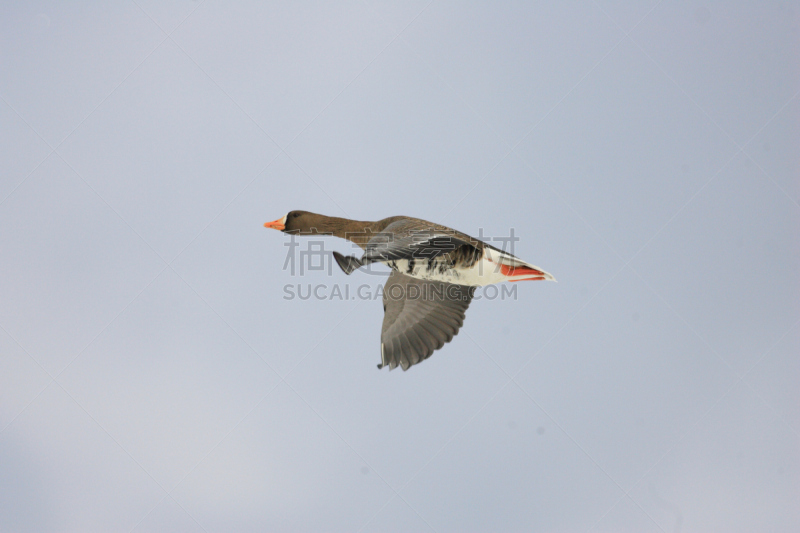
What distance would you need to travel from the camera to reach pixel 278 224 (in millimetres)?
8570

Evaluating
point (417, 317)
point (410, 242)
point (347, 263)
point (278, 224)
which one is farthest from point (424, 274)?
point (278, 224)

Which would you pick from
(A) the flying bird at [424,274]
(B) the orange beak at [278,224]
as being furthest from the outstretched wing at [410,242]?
(B) the orange beak at [278,224]

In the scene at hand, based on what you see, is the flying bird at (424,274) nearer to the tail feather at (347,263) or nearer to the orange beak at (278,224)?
the orange beak at (278,224)

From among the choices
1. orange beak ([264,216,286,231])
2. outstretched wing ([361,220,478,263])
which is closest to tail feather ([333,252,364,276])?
outstretched wing ([361,220,478,263])

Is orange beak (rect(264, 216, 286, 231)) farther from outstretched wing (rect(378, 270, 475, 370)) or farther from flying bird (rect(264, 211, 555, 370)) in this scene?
outstretched wing (rect(378, 270, 475, 370))

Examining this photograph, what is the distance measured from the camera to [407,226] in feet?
23.1

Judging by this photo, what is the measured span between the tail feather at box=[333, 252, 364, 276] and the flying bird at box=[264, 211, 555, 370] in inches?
32.8

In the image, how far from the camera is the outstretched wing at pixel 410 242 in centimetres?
573

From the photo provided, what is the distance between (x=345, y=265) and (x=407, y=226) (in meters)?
1.66

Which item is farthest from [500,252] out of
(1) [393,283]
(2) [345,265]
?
(2) [345,265]

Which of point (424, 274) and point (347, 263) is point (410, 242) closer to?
point (347, 263)

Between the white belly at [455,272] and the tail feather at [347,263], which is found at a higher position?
the white belly at [455,272]

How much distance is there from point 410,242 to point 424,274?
4.45 feet

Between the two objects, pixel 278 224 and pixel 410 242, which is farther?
pixel 278 224
